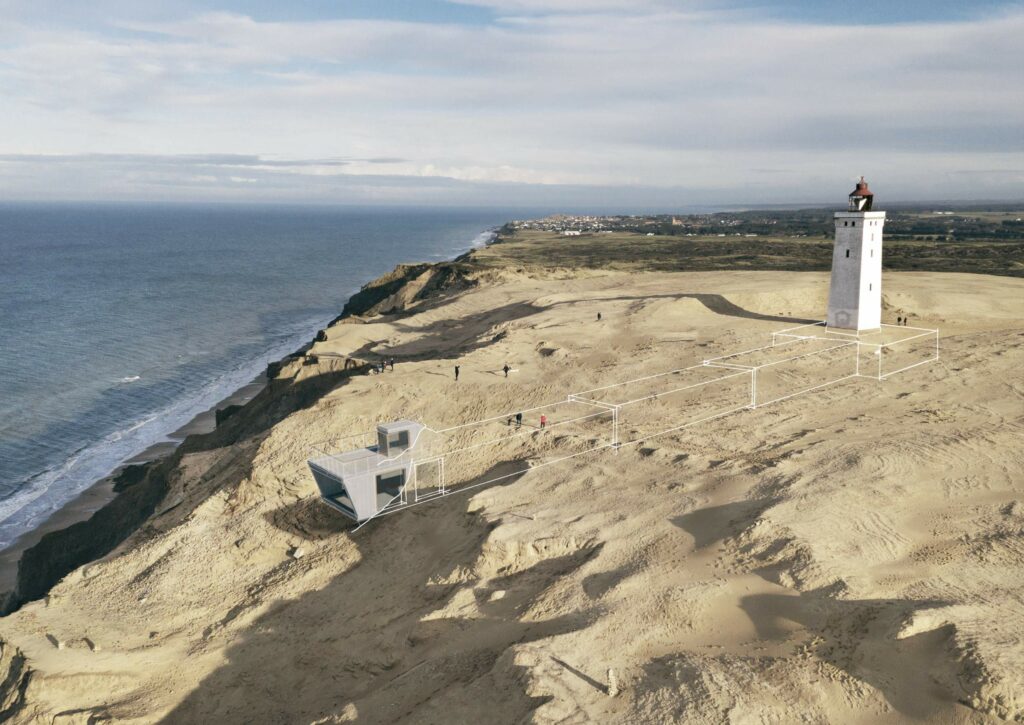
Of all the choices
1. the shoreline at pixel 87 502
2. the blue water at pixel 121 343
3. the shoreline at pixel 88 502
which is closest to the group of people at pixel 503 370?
the shoreline at pixel 88 502

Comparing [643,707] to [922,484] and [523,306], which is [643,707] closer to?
[922,484]

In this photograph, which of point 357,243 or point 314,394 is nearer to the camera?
point 314,394

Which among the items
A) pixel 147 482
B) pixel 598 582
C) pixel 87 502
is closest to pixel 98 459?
pixel 87 502

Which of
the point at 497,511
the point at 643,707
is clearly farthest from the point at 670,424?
the point at 643,707

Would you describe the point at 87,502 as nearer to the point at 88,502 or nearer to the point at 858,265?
the point at 88,502

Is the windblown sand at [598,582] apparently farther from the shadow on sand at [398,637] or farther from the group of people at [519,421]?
the group of people at [519,421]
